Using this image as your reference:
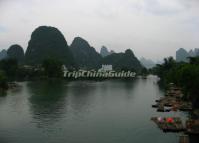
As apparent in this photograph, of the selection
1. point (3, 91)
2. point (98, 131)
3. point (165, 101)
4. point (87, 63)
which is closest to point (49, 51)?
point (87, 63)

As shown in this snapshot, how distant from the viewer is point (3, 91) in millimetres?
60438

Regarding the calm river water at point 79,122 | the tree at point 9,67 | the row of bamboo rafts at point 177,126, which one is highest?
the tree at point 9,67

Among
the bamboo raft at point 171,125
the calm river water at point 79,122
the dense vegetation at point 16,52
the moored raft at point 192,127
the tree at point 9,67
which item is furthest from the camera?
the dense vegetation at point 16,52

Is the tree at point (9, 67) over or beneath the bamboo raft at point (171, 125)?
over

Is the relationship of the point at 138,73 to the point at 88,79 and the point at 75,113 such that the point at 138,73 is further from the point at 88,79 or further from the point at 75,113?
the point at 75,113

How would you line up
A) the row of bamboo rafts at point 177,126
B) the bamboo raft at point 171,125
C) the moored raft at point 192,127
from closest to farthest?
the moored raft at point 192,127, the row of bamboo rafts at point 177,126, the bamboo raft at point 171,125

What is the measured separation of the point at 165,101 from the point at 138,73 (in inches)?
3993

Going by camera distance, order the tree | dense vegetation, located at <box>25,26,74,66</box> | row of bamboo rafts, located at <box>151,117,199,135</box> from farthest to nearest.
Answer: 1. dense vegetation, located at <box>25,26,74,66</box>
2. the tree
3. row of bamboo rafts, located at <box>151,117,199,135</box>

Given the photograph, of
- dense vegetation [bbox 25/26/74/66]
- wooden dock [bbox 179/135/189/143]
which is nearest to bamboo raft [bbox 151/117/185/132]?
wooden dock [bbox 179/135/189/143]

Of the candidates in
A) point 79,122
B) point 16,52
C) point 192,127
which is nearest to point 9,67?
point 16,52

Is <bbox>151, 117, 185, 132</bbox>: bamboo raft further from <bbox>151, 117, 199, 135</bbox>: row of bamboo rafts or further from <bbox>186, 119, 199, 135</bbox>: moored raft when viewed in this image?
<bbox>186, 119, 199, 135</bbox>: moored raft

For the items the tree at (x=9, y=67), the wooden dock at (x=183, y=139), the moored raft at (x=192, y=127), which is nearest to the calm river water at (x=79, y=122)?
the wooden dock at (x=183, y=139)

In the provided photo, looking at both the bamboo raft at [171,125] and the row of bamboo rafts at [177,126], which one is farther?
the bamboo raft at [171,125]

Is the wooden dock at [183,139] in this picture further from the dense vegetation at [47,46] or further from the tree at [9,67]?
the dense vegetation at [47,46]
